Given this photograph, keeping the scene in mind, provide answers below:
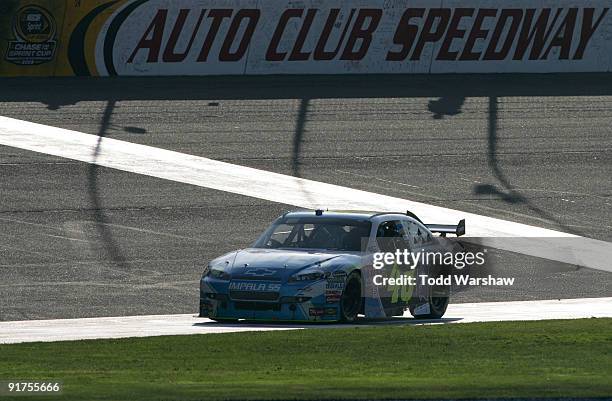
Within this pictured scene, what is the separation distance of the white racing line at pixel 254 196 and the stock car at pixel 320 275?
261 mm

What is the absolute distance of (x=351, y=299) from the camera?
54.8 ft

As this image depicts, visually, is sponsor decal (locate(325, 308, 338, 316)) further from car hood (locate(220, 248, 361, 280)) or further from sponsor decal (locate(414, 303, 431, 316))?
sponsor decal (locate(414, 303, 431, 316))

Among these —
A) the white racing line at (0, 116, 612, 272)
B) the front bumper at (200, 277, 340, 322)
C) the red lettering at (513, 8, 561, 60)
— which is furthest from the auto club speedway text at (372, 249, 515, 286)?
the red lettering at (513, 8, 561, 60)

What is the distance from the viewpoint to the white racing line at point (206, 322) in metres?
15.7

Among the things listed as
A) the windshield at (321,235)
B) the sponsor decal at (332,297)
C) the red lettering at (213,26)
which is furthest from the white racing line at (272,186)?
the sponsor decal at (332,297)

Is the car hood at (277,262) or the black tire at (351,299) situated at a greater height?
the car hood at (277,262)

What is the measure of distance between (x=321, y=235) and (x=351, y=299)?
100 centimetres

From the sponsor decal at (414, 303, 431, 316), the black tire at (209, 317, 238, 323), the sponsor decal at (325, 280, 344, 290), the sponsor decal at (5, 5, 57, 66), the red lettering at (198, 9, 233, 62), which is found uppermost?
the red lettering at (198, 9, 233, 62)

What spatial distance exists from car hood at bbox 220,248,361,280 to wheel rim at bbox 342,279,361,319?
0.25 meters

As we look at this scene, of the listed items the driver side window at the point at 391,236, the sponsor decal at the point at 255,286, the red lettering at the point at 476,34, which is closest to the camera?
the sponsor decal at the point at 255,286

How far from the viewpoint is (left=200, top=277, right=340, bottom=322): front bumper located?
636 inches

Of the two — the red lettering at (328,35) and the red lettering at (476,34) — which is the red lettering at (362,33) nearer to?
the red lettering at (328,35)

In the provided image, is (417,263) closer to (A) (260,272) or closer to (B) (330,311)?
(B) (330,311)

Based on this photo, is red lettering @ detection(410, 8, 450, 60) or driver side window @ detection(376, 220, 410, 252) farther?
red lettering @ detection(410, 8, 450, 60)
